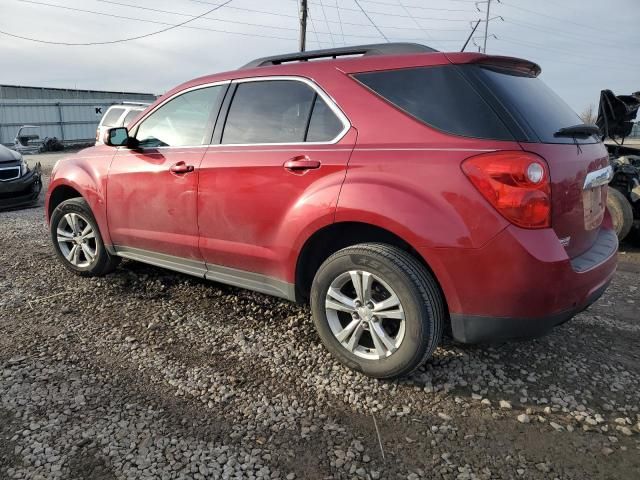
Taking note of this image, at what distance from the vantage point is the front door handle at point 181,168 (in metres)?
3.51

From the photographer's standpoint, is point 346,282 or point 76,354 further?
point 76,354

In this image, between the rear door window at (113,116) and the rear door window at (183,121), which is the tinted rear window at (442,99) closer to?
the rear door window at (183,121)

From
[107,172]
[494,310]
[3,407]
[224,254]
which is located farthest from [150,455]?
[107,172]

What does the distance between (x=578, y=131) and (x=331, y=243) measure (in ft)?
5.08

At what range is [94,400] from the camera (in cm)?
261

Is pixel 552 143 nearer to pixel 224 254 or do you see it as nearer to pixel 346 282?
pixel 346 282

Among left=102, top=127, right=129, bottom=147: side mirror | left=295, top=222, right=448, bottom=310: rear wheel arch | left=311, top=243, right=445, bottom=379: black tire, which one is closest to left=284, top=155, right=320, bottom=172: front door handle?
left=295, top=222, right=448, bottom=310: rear wheel arch

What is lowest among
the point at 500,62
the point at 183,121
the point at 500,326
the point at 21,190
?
the point at 21,190

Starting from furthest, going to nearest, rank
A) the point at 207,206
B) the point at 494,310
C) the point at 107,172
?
the point at 107,172
the point at 207,206
the point at 494,310

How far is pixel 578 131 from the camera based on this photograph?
274 centimetres

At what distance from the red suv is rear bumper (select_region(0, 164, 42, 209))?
19.9 feet

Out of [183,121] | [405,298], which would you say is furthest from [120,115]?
[405,298]

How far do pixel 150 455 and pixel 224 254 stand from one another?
4.95 ft

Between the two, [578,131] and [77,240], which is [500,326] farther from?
[77,240]
